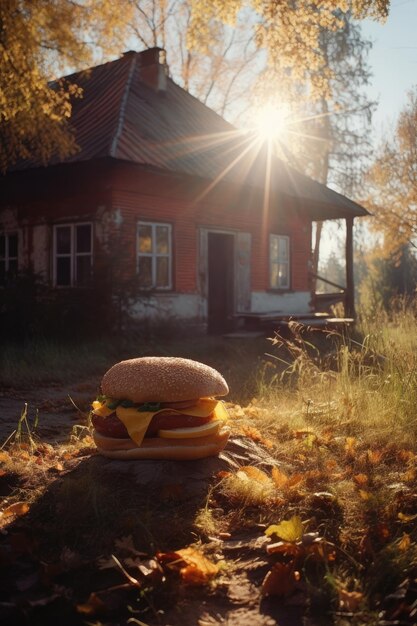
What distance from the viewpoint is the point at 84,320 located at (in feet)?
39.4

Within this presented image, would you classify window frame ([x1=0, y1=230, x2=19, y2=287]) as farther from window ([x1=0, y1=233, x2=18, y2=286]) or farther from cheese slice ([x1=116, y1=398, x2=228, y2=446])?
cheese slice ([x1=116, y1=398, x2=228, y2=446])

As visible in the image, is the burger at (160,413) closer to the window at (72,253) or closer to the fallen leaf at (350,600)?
the fallen leaf at (350,600)

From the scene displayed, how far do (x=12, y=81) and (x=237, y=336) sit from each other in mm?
7159

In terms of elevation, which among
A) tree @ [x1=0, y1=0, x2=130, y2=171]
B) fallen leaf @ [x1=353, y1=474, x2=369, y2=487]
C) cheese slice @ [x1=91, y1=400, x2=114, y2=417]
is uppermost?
tree @ [x1=0, y1=0, x2=130, y2=171]

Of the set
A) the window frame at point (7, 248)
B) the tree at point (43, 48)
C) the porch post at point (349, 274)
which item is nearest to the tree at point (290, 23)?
the tree at point (43, 48)

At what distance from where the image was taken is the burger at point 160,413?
411cm

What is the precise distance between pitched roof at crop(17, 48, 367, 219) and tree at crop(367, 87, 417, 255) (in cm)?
823

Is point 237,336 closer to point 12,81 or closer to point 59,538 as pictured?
point 12,81

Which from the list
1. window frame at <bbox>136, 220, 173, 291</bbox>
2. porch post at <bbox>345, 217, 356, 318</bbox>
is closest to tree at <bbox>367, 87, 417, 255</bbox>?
porch post at <bbox>345, 217, 356, 318</bbox>

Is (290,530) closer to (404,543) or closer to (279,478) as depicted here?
(404,543)

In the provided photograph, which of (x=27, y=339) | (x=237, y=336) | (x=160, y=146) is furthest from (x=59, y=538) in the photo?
(x=160, y=146)

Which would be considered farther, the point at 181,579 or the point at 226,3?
the point at 226,3

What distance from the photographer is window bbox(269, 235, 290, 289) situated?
58.4ft

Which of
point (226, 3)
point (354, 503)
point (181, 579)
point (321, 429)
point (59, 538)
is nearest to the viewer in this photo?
point (181, 579)
